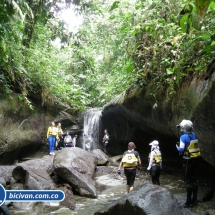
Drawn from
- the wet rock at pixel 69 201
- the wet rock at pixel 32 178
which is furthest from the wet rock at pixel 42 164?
the wet rock at pixel 69 201

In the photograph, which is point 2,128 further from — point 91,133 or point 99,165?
point 91,133

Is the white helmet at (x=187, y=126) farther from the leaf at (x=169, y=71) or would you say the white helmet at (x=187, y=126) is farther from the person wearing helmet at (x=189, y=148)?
the leaf at (x=169, y=71)

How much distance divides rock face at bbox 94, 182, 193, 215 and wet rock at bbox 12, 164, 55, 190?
123 inches

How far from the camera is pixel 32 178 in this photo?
7.80m

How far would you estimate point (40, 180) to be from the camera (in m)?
7.89

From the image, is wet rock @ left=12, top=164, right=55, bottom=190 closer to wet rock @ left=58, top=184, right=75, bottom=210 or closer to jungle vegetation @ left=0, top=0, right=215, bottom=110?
wet rock @ left=58, top=184, right=75, bottom=210

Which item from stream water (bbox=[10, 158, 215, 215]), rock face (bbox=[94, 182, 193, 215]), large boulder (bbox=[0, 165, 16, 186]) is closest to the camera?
rock face (bbox=[94, 182, 193, 215])

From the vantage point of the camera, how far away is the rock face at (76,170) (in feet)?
27.2

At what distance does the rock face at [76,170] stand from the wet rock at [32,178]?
25.2 inches

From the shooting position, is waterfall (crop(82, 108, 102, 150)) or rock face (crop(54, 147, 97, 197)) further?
waterfall (crop(82, 108, 102, 150))

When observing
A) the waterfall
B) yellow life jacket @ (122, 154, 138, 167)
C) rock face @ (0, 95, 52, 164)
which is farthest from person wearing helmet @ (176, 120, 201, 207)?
the waterfall

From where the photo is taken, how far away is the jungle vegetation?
5.89 meters

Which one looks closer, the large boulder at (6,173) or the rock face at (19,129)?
the large boulder at (6,173)

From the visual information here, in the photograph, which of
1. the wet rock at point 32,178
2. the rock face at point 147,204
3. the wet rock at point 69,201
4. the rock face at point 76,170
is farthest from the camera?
the rock face at point 76,170
